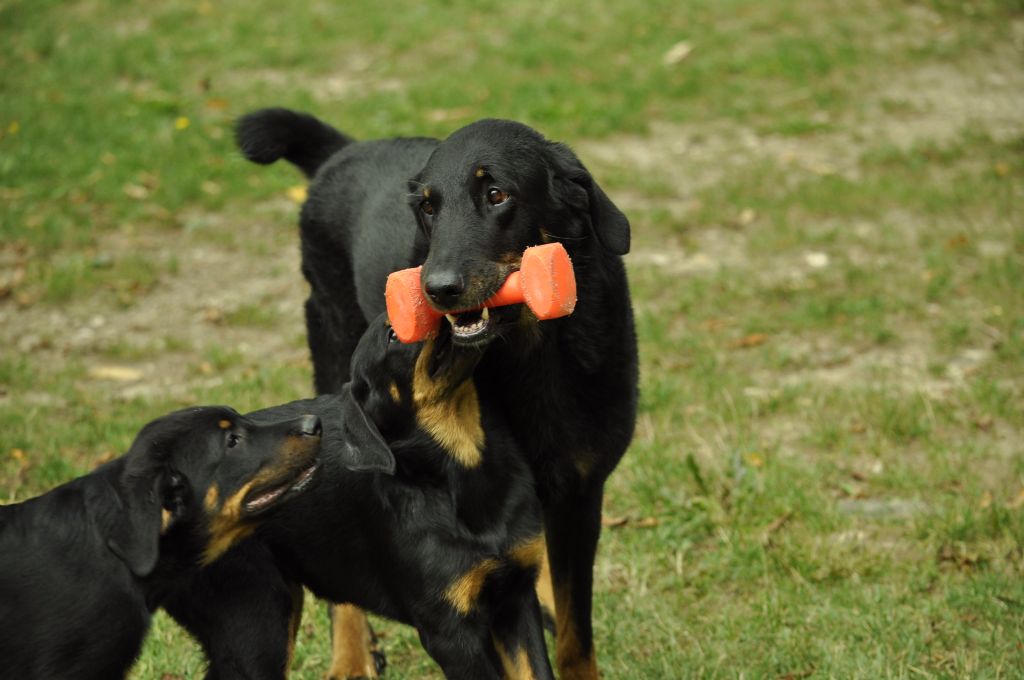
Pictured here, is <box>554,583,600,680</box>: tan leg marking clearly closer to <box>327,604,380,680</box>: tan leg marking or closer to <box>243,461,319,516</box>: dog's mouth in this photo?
<box>327,604,380,680</box>: tan leg marking

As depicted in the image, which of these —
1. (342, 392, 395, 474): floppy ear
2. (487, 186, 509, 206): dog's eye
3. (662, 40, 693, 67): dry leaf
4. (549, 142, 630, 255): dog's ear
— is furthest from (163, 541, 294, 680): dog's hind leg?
(662, 40, 693, 67): dry leaf

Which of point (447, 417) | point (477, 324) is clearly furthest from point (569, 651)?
point (477, 324)

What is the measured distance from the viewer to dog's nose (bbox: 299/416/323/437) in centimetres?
416

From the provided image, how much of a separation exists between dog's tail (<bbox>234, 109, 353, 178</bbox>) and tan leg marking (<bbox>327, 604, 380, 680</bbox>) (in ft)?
6.22

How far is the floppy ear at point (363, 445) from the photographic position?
3979mm

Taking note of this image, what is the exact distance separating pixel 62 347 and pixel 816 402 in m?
4.31

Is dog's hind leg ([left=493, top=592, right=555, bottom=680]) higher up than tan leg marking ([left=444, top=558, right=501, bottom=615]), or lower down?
lower down

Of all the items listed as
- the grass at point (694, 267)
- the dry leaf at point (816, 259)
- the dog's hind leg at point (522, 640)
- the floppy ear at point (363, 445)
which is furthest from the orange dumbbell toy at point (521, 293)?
the dry leaf at point (816, 259)

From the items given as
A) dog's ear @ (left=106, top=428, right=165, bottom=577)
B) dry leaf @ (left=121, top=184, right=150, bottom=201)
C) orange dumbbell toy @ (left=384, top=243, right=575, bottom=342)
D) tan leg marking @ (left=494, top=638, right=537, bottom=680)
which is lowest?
dry leaf @ (left=121, top=184, right=150, bottom=201)

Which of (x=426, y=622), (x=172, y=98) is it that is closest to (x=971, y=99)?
(x=172, y=98)

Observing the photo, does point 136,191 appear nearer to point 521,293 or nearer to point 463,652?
point 521,293

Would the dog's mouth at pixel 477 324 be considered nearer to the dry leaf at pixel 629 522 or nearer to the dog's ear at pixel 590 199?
the dog's ear at pixel 590 199

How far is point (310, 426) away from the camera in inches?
164

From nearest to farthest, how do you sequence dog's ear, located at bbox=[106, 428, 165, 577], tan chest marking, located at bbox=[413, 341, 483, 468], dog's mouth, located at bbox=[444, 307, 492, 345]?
dog's ear, located at bbox=[106, 428, 165, 577] < dog's mouth, located at bbox=[444, 307, 492, 345] < tan chest marking, located at bbox=[413, 341, 483, 468]
